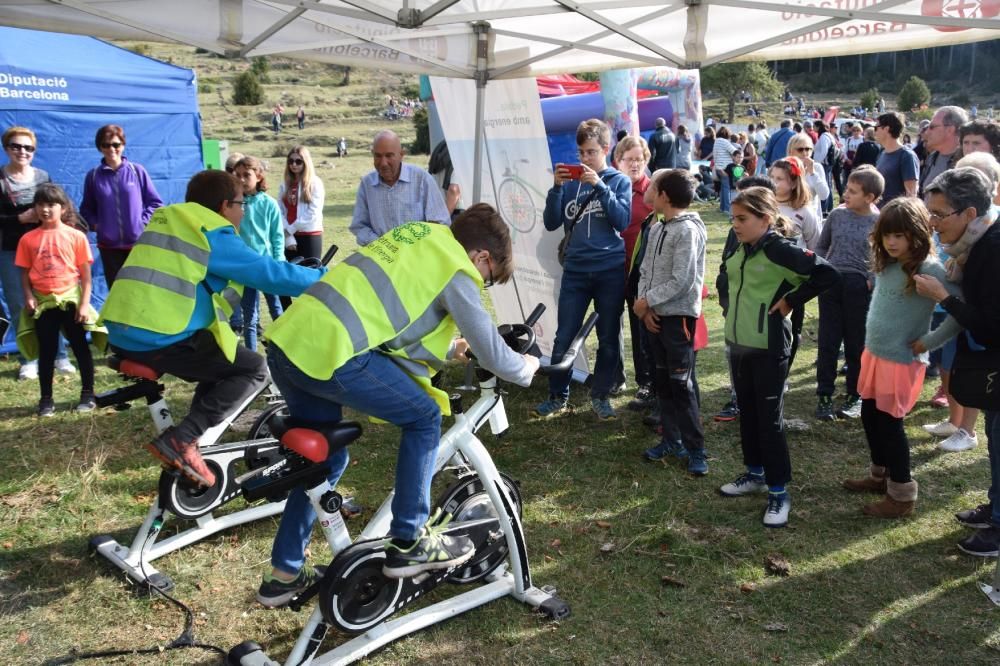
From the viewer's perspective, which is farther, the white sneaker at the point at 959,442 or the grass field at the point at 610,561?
the white sneaker at the point at 959,442

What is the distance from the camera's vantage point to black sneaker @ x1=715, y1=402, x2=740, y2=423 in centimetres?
618

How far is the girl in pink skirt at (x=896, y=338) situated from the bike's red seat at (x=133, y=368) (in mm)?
3813

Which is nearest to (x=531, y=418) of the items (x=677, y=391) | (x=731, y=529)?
(x=677, y=391)

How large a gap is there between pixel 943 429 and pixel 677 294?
7.91 ft

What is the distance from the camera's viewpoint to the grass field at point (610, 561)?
3514 millimetres

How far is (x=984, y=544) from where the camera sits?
4164mm

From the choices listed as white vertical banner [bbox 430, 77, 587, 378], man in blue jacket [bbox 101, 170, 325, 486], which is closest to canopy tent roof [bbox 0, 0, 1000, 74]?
white vertical banner [bbox 430, 77, 587, 378]

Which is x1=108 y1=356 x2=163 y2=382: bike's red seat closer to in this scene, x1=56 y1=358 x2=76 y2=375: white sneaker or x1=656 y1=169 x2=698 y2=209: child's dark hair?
x1=656 y1=169 x2=698 y2=209: child's dark hair

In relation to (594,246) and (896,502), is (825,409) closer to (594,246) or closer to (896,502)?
(896,502)

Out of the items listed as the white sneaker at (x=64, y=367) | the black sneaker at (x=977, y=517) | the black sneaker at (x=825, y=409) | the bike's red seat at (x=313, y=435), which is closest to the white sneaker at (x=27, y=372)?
the white sneaker at (x=64, y=367)

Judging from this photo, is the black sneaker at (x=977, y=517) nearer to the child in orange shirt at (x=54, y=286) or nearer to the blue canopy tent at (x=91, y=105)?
the child in orange shirt at (x=54, y=286)

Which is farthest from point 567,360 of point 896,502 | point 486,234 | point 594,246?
point 594,246

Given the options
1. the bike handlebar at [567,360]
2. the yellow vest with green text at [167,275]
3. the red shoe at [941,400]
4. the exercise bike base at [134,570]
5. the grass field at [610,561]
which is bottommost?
the grass field at [610,561]

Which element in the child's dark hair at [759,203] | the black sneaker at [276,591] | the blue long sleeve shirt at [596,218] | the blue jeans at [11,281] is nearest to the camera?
the black sneaker at [276,591]
